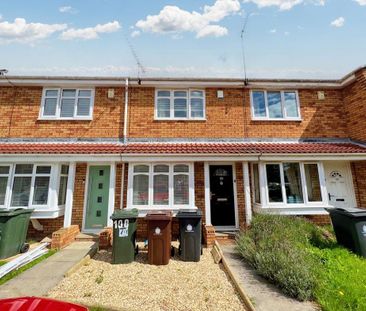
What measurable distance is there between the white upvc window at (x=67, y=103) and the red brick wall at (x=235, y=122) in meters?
1.93

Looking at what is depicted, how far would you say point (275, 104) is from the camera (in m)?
10.5

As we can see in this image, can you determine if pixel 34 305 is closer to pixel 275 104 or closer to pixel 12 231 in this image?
pixel 12 231

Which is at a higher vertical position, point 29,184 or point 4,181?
point 4,181

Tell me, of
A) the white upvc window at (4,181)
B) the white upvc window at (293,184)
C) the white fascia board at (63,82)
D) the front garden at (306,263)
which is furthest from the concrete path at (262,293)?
the white fascia board at (63,82)

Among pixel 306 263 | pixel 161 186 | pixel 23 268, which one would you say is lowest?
pixel 23 268

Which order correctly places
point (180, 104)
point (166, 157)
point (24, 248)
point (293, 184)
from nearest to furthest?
1. point (24, 248)
2. point (166, 157)
3. point (293, 184)
4. point (180, 104)

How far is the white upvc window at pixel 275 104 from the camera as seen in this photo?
1034cm

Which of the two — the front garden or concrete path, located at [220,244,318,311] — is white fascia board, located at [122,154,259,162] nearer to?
the front garden

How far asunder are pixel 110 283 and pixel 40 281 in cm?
149

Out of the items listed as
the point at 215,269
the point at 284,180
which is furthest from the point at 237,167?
the point at 215,269

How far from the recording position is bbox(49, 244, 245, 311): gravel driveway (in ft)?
12.9

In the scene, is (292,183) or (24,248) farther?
(292,183)

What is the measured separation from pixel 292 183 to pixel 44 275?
8492 mm

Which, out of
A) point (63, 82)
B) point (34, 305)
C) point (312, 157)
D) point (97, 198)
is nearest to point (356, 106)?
point (312, 157)
